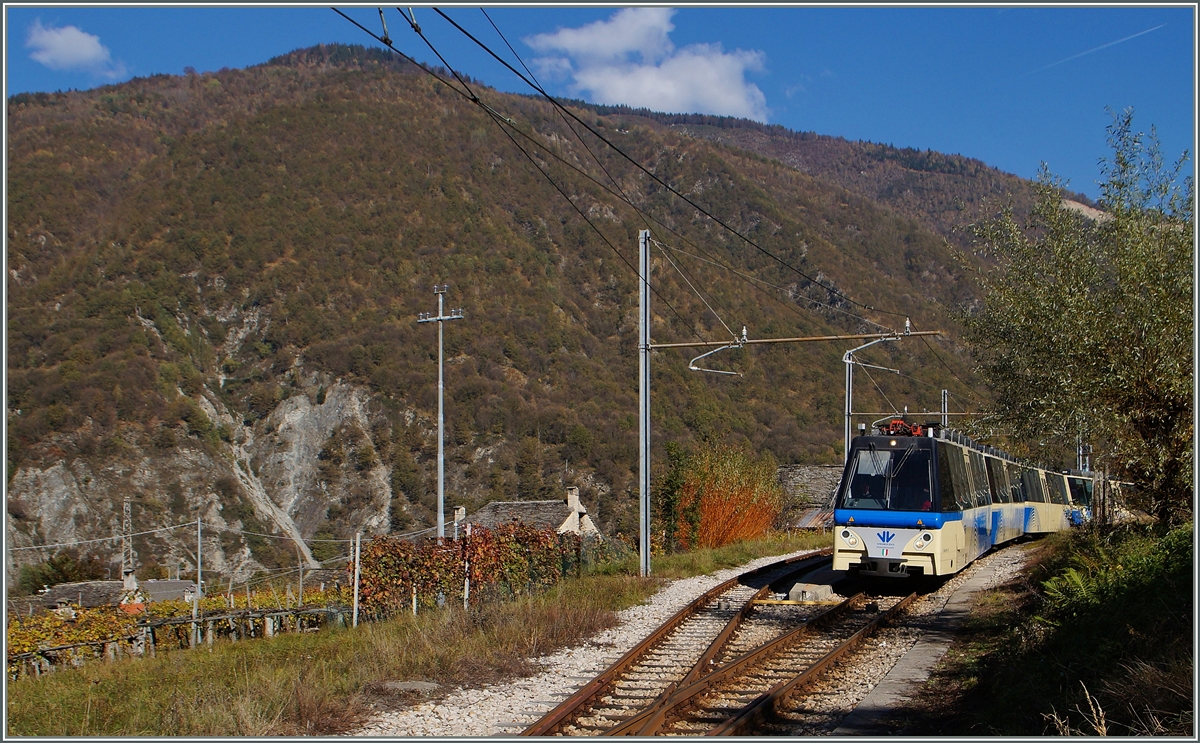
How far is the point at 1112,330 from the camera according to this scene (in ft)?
41.0

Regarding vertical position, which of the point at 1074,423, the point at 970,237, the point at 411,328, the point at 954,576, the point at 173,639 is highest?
the point at 411,328

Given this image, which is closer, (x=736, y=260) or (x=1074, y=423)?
(x=1074, y=423)

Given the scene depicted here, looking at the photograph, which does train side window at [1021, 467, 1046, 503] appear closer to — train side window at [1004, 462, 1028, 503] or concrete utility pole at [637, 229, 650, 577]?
train side window at [1004, 462, 1028, 503]

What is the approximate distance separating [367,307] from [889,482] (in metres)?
103

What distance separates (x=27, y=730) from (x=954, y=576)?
16.3 meters

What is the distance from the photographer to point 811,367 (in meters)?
104

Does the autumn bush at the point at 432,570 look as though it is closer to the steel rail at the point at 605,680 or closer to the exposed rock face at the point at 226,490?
the steel rail at the point at 605,680

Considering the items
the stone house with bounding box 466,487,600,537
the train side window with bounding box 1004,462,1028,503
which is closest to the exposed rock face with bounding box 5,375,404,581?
the stone house with bounding box 466,487,600,537

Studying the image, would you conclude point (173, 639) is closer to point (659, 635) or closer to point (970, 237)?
point (659, 635)

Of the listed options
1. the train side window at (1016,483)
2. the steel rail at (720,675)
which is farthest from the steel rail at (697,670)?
the train side window at (1016,483)

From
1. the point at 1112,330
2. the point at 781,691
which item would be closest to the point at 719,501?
the point at 1112,330

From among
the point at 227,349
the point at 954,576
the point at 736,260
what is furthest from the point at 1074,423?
the point at 736,260

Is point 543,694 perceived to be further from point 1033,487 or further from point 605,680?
point 1033,487

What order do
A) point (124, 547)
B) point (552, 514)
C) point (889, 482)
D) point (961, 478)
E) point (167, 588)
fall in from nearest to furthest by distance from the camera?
point (889, 482) < point (961, 478) < point (124, 547) < point (167, 588) < point (552, 514)
